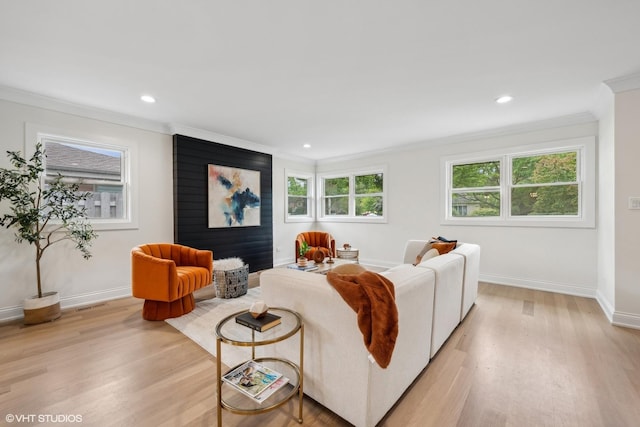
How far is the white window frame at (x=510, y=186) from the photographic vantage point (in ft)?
11.9

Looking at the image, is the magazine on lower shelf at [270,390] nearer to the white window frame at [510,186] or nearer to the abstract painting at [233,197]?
the abstract painting at [233,197]

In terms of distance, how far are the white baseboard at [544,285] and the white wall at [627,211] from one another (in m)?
1.04

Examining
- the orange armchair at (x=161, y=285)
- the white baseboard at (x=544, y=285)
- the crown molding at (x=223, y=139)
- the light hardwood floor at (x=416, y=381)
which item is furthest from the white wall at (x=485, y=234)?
the orange armchair at (x=161, y=285)

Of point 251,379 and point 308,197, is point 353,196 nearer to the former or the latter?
point 308,197

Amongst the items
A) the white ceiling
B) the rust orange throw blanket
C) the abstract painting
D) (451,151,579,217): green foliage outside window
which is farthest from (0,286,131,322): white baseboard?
(451,151,579,217): green foliage outside window

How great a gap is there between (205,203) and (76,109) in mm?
1951

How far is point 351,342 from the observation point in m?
1.37

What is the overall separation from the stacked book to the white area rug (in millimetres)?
571

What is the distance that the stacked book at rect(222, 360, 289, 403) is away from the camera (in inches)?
55.1

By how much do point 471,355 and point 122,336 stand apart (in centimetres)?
315

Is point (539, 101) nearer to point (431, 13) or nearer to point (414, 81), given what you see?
point (414, 81)

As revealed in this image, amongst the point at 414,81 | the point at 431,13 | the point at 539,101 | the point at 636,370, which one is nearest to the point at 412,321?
the point at 636,370

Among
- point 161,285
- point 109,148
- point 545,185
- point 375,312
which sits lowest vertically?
point 161,285

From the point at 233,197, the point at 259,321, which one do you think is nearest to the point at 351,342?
the point at 259,321
